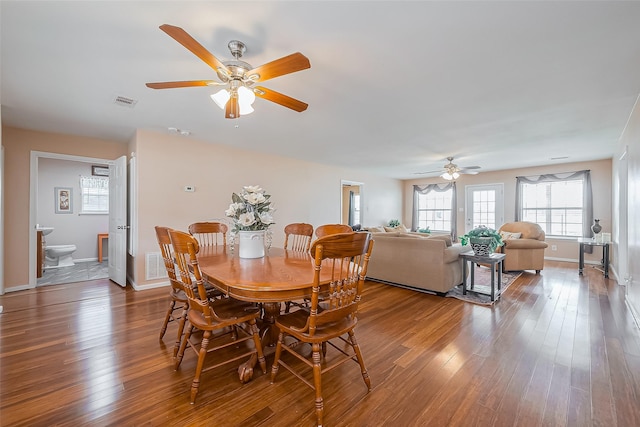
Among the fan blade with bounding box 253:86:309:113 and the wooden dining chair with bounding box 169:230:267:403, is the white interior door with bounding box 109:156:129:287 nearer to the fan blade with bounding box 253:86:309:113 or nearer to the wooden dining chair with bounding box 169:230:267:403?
the wooden dining chair with bounding box 169:230:267:403

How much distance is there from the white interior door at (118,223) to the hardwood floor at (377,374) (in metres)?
0.95

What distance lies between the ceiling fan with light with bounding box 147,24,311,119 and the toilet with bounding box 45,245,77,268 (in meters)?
5.64

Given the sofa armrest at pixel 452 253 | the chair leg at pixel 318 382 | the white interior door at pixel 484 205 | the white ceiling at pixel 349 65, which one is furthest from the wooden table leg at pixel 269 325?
the white interior door at pixel 484 205

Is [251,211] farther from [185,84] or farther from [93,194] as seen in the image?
[93,194]

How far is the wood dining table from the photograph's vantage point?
1513 millimetres

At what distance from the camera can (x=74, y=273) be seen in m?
4.98

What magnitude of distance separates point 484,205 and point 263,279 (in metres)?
8.00

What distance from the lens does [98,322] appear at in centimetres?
279

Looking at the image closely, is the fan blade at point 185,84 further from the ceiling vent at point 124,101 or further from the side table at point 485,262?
the side table at point 485,262

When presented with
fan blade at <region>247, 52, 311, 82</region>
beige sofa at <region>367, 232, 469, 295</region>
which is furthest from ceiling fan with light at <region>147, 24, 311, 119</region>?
beige sofa at <region>367, 232, 469, 295</region>

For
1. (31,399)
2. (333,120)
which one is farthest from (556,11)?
(31,399)

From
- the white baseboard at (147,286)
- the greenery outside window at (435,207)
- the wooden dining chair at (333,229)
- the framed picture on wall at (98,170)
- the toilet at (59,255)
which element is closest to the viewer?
the wooden dining chair at (333,229)

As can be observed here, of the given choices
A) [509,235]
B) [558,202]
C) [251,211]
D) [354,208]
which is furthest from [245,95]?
[558,202]

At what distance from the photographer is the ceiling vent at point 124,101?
2807mm
